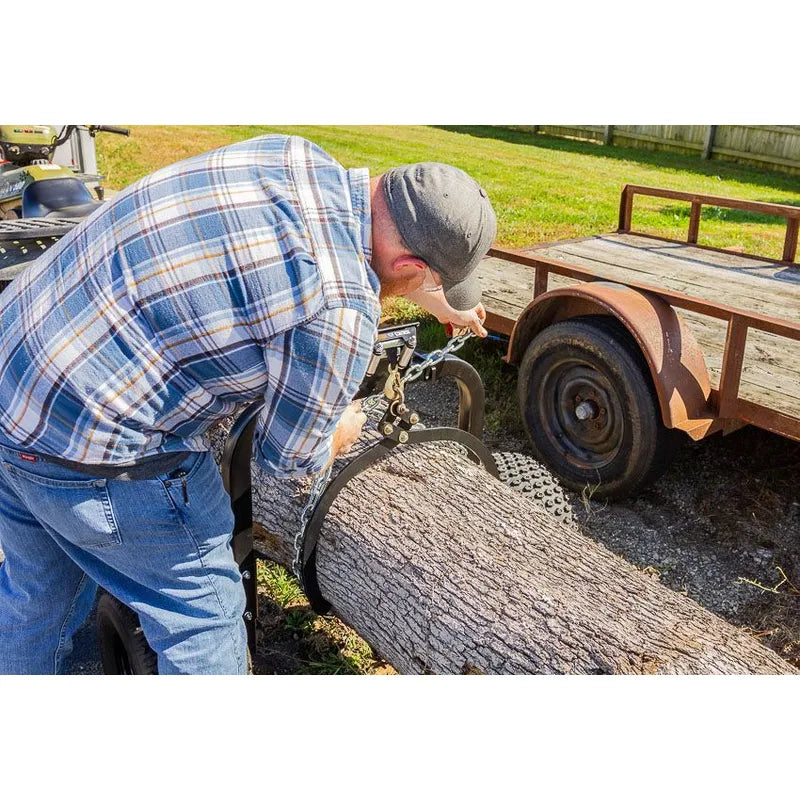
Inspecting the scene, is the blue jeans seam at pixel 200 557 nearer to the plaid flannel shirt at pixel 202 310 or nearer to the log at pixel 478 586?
the plaid flannel shirt at pixel 202 310

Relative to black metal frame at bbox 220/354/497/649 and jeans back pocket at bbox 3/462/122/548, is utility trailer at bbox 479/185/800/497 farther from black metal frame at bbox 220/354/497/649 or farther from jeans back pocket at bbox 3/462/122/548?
jeans back pocket at bbox 3/462/122/548

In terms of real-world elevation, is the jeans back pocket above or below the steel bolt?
above

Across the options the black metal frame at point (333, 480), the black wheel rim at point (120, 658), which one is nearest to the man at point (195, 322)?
the black metal frame at point (333, 480)

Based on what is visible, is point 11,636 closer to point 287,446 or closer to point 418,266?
point 287,446

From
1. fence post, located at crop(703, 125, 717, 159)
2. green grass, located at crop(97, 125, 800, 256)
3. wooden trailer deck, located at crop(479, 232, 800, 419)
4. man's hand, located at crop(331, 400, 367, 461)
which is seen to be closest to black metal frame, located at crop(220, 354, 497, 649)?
man's hand, located at crop(331, 400, 367, 461)

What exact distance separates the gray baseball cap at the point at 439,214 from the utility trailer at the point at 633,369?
5.78 ft

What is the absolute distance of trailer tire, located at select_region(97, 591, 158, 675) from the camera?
8.14ft

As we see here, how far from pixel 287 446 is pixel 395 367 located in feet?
2.58

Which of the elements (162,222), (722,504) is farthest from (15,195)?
(722,504)

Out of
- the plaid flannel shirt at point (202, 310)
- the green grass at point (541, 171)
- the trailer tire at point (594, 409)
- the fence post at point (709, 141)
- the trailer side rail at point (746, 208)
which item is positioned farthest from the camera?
the fence post at point (709, 141)

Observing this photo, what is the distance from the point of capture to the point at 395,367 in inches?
103

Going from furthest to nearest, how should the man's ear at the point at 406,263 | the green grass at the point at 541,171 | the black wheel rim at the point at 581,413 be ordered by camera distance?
the green grass at the point at 541,171 → the black wheel rim at the point at 581,413 → the man's ear at the point at 406,263

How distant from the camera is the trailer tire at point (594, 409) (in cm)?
373

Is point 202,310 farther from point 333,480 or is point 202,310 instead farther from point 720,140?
point 720,140
